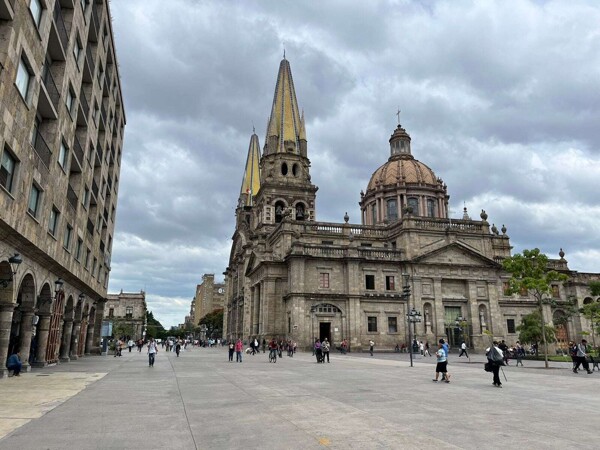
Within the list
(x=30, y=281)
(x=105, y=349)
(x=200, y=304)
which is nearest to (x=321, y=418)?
(x=30, y=281)

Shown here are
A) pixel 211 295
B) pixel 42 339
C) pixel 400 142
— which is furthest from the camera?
pixel 211 295

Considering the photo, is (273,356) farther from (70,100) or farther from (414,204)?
(414,204)

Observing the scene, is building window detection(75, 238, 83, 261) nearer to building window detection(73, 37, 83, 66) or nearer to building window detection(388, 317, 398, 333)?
building window detection(73, 37, 83, 66)

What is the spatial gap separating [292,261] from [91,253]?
71.0 feet

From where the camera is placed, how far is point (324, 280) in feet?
162

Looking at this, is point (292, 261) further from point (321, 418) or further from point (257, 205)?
point (321, 418)

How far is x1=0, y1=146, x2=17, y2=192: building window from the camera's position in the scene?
1412 centimetres

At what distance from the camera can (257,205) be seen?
2707 inches

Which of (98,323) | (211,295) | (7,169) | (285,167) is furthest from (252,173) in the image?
(211,295)

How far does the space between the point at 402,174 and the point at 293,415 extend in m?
61.9

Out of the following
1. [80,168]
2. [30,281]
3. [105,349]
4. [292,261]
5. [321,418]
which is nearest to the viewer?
[321,418]

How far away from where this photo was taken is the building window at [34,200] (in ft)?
55.5

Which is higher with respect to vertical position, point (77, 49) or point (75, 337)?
point (77, 49)

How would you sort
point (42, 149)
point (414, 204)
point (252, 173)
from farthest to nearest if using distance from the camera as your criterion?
point (252, 173) < point (414, 204) < point (42, 149)
